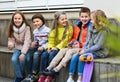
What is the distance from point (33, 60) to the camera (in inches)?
221

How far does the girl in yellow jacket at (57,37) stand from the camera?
5377 millimetres

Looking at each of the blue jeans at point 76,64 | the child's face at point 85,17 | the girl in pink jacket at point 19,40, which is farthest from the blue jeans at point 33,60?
the child's face at point 85,17

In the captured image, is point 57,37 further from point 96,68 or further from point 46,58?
point 96,68

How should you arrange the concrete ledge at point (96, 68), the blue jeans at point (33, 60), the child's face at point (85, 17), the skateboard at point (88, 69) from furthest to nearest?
the blue jeans at point (33, 60), the child's face at point (85, 17), the skateboard at point (88, 69), the concrete ledge at point (96, 68)

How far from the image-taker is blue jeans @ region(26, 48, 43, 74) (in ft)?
18.0

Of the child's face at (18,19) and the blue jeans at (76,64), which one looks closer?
the blue jeans at (76,64)

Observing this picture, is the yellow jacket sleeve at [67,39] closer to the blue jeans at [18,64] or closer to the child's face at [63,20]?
the child's face at [63,20]

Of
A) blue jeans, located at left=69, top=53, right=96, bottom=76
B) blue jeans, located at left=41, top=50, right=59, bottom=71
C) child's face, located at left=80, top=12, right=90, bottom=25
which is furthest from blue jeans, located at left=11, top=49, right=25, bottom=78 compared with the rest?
child's face, located at left=80, top=12, right=90, bottom=25

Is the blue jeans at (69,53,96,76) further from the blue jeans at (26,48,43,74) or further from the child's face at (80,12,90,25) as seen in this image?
the blue jeans at (26,48,43,74)

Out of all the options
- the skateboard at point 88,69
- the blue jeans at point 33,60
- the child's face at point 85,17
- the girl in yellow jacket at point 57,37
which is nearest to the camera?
the skateboard at point 88,69

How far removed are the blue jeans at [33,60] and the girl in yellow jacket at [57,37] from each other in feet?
0.40

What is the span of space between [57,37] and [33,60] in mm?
586

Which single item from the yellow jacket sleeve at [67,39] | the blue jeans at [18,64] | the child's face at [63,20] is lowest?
the blue jeans at [18,64]

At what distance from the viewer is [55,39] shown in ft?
18.3
